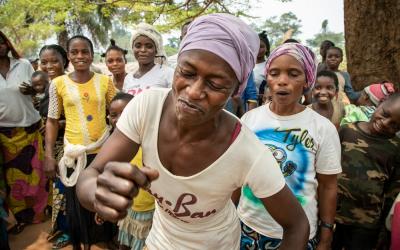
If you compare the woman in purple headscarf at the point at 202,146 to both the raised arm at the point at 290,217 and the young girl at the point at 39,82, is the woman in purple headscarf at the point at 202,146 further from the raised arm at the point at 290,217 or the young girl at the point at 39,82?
the young girl at the point at 39,82

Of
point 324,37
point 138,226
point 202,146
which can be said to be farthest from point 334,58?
point 324,37

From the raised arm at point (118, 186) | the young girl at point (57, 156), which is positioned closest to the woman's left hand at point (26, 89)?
the young girl at point (57, 156)

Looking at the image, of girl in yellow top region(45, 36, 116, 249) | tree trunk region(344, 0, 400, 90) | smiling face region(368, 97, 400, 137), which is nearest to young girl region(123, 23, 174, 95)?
girl in yellow top region(45, 36, 116, 249)

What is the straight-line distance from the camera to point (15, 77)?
3.38 m

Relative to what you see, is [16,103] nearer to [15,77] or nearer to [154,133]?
[15,77]

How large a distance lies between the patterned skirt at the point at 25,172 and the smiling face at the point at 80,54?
3.80 ft

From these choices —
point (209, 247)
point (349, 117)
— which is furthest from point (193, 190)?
point (349, 117)

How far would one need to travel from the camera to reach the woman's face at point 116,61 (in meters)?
4.17

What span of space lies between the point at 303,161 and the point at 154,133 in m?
0.88

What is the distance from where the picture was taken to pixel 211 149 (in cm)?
127

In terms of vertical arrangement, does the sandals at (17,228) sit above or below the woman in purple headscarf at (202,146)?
below

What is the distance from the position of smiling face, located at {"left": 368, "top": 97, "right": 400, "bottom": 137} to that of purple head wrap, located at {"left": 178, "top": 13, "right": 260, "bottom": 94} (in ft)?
4.79

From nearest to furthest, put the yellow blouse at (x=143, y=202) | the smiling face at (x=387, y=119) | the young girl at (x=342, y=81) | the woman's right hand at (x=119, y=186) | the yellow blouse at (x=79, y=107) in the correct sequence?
1. the woman's right hand at (x=119, y=186)
2. the smiling face at (x=387, y=119)
3. the yellow blouse at (x=143, y=202)
4. the yellow blouse at (x=79, y=107)
5. the young girl at (x=342, y=81)

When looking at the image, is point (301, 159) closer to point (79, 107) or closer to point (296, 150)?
point (296, 150)
